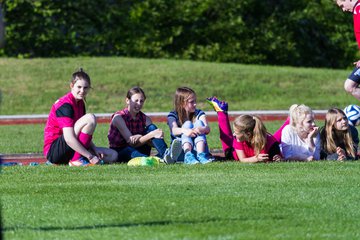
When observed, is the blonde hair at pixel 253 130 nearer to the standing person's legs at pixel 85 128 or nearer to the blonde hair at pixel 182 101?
the blonde hair at pixel 182 101

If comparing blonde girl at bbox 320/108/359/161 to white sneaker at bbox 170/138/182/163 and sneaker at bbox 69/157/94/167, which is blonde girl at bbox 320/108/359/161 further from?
sneaker at bbox 69/157/94/167

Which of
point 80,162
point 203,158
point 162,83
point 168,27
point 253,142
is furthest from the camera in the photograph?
point 168,27

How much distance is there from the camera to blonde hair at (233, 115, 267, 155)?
468 inches

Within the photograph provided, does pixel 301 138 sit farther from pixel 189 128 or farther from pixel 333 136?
pixel 189 128

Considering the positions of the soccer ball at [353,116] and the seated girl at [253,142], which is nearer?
the seated girl at [253,142]

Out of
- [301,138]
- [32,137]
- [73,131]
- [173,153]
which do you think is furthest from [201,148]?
Result: [32,137]

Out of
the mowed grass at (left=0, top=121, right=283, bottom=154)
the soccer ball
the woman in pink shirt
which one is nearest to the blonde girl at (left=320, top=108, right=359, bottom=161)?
the soccer ball

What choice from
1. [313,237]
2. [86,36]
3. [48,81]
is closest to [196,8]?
[86,36]

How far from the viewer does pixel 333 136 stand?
1273 centimetres

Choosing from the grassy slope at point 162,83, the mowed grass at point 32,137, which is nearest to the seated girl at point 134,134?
the mowed grass at point 32,137

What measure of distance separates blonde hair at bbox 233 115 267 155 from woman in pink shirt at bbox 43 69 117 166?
1.74 m

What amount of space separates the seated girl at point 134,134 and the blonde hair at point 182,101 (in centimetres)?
37

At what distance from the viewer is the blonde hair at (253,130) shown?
11.9 metres

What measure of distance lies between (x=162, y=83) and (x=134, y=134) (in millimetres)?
14815
